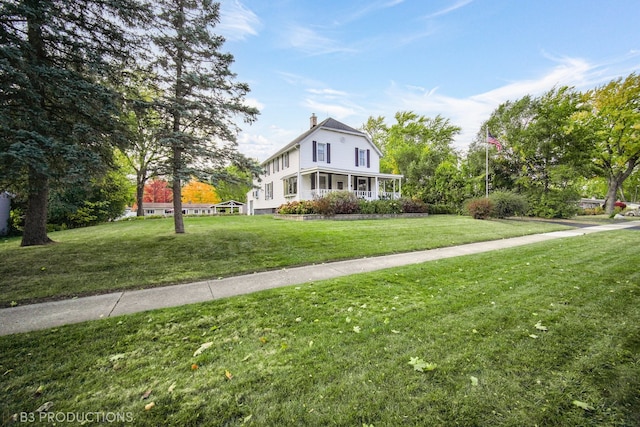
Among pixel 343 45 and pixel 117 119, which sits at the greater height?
pixel 343 45

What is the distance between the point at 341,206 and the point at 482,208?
9.44m

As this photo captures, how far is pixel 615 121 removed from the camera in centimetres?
2288

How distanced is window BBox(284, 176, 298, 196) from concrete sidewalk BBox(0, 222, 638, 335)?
16087 millimetres

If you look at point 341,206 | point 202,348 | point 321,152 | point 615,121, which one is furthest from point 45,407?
point 615,121

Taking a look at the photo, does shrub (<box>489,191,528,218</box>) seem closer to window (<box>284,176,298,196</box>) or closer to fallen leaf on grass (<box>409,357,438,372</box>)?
window (<box>284,176,298,196</box>)

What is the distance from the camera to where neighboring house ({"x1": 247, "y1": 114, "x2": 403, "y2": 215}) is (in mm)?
20500

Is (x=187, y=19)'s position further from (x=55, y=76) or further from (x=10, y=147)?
(x=10, y=147)

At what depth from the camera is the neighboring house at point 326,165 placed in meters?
20.5

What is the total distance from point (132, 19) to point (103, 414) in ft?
29.0

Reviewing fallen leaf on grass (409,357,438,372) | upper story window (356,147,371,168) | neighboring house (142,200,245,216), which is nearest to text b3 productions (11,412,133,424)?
fallen leaf on grass (409,357,438,372)

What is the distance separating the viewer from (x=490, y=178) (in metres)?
23.5

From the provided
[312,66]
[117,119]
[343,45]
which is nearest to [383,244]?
[117,119]

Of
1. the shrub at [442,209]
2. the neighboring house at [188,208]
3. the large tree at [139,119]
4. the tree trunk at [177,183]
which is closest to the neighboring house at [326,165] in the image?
the shrub at [442,209]

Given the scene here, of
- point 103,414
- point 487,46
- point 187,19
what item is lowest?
point 103,414
